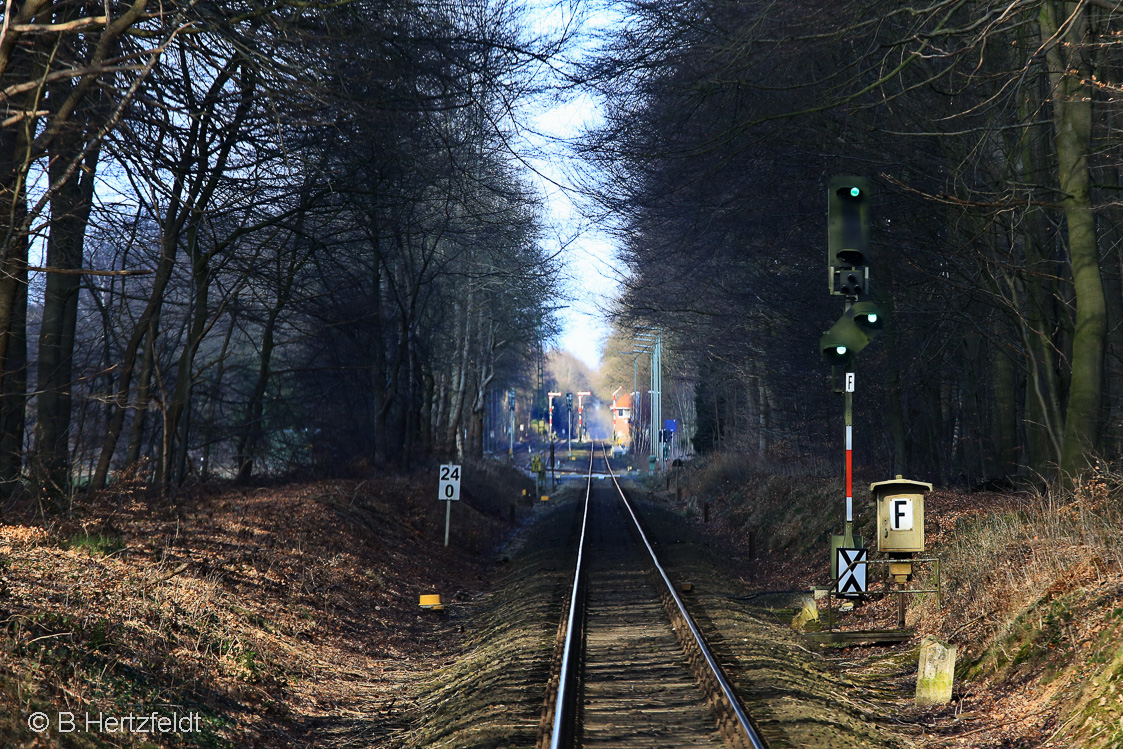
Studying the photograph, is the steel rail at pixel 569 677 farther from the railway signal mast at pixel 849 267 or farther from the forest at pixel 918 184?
the forest at pixel 918 184

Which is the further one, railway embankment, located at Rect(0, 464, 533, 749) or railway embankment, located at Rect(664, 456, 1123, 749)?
railway embankment, located at Rect(664, 456, 1123, 749)

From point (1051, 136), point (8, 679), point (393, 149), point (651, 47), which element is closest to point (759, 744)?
point (8, 679)

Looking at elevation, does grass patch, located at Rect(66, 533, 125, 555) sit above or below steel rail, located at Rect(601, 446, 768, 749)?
above

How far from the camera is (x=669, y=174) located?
58.6 feet

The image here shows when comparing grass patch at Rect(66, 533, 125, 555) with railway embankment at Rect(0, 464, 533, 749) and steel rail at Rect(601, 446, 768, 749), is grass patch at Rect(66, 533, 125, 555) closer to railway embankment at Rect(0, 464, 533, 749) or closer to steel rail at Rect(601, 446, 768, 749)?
Answer: railway embankment at Rect(0, 464, 533, 749)

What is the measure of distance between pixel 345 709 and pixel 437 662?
254 cm

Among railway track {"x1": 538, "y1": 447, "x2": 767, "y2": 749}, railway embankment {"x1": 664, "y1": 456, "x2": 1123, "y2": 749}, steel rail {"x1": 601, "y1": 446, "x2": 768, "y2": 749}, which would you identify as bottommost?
railway track {"x1": 538, "y1": 447, "x2": 767, "y2": 749}

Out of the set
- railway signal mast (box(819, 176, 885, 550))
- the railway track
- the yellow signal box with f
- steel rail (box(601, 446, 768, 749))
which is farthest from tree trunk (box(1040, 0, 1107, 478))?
the railway track

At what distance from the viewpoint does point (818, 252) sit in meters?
21.1

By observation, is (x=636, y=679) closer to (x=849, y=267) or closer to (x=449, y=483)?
(x=849, y=267)

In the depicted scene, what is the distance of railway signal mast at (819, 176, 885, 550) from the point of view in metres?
12.3

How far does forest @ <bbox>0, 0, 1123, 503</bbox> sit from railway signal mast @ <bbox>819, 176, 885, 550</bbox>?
652 millimetres

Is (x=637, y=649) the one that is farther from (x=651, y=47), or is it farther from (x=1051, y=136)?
(x=1051, y=136)

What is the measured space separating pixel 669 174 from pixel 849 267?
604cm
